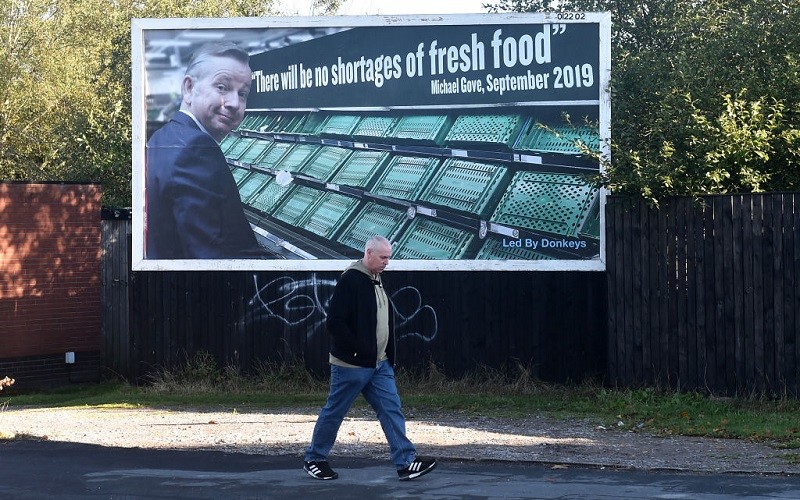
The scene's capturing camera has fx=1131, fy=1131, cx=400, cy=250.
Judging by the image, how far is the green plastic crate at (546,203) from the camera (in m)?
14.1

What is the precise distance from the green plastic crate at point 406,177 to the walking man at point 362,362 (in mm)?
5878

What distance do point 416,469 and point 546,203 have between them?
21.1 feet

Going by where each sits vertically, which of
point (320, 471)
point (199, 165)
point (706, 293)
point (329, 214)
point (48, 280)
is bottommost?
point (320, 471)

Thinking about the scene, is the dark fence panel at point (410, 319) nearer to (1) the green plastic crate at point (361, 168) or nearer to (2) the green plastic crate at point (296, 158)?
(1) the green plastic crate at point (361, 168)

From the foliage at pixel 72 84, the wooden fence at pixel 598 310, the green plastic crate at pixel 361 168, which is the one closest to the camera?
the wooden fence at pixel 598 310

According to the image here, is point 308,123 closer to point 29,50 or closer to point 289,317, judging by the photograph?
point 289,317

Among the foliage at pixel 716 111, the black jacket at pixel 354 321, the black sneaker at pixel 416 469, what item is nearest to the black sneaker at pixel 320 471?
the black sneaker at pixel 416 469

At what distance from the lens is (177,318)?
15.1 m

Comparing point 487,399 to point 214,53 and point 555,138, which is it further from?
point 214,53

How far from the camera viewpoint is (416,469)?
8.35 metres

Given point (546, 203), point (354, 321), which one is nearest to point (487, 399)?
point (546, 203)

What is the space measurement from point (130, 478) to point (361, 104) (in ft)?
23.8

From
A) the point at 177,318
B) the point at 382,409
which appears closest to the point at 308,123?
the point at 177,318

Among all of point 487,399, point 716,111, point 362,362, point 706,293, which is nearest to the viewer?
point 362,362
